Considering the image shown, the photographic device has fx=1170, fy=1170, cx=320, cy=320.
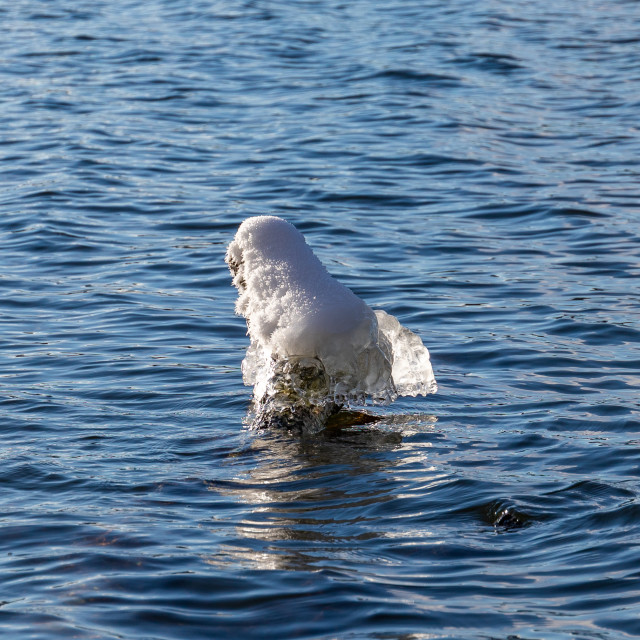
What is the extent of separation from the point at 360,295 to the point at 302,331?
3.30m

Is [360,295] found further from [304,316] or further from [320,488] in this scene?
[320,488]

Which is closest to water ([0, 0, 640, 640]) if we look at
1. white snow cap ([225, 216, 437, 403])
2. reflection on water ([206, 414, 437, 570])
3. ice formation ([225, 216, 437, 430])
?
reflection on water ([206, 414, 437, 570])

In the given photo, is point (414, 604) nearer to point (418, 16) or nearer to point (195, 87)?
point (195, 87)

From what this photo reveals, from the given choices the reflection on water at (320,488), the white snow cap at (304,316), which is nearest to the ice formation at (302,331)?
the white snow cap at (304,316)

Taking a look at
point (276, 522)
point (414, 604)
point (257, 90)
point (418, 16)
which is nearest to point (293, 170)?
point (257, 90)

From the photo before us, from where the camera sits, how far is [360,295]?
984 centimetres

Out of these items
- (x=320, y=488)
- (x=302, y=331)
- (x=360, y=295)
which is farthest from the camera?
(x=360, y=295)

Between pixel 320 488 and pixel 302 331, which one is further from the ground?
A: pixel 302 331

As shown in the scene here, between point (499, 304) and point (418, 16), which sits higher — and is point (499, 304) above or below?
below

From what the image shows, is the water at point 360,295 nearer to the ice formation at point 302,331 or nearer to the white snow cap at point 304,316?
the ice formation at point 302,331

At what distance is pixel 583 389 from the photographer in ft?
25.2

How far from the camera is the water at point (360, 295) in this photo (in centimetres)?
486

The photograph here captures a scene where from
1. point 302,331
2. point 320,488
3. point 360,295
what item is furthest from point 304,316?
point 360,295

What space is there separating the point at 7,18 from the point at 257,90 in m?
8.52
